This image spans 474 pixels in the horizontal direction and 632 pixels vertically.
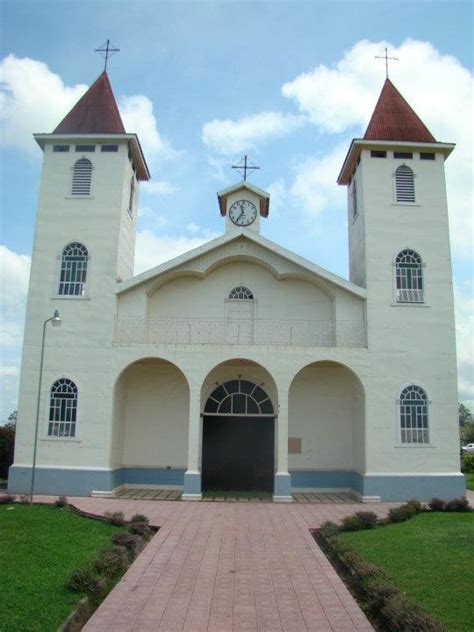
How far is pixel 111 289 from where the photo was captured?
57.6 feet

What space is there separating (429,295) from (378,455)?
5127 millimetres

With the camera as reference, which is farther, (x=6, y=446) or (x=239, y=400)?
(x=6, y=446)

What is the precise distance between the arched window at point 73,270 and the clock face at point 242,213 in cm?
499

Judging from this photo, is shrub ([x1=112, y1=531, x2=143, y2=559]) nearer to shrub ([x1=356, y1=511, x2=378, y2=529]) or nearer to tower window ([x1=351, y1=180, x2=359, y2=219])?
shrub ([x1=356, y1=511, x2=378, y2=529])

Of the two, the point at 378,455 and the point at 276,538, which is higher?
the point at 378,455

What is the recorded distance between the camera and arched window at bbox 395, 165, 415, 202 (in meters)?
18.3

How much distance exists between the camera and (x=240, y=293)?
19.0 metres

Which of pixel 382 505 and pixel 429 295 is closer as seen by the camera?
pixel 382 505

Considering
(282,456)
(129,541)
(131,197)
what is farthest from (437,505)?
(131,197)

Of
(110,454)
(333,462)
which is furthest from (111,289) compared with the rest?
(333,462)

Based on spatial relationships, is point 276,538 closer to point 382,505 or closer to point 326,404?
point 382,505

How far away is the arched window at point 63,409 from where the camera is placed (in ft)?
55.1

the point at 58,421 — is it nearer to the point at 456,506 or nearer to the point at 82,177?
the point at 82,177

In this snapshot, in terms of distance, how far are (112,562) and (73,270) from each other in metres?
10.8
